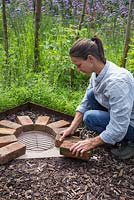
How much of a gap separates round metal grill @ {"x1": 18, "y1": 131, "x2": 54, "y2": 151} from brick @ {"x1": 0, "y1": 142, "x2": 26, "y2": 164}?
18 centimetres

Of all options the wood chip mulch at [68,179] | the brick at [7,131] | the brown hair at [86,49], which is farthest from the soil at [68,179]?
the brown hair at [86,49]

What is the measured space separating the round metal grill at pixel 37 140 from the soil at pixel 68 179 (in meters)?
0.23

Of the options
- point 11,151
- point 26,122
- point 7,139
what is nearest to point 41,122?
point 26,122

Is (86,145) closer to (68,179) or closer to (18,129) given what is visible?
(68,179)

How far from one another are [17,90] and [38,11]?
1117 mm

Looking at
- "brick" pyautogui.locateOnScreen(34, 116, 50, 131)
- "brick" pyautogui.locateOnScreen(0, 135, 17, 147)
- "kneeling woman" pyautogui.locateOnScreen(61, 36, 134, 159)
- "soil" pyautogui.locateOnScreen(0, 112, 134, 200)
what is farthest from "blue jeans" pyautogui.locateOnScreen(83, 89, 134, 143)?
"brick" pyautogui.locateOnScreen(0, 135, 17, 147)

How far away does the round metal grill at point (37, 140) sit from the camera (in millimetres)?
3266

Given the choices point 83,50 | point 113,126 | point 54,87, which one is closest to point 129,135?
point 113,126

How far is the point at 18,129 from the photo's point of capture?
11.4 feet

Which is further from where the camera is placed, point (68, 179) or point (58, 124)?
point (58, 124)

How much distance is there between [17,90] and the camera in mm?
4125

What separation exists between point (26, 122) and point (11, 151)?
0.65m

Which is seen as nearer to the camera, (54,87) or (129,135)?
(129,135)

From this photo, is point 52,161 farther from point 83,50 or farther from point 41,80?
point 41,80
